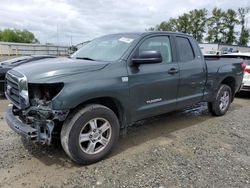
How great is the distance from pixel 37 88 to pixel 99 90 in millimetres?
804

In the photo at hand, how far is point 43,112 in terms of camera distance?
126 inches

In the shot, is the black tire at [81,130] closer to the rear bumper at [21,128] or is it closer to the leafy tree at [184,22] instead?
the rear bumper at [21,128]

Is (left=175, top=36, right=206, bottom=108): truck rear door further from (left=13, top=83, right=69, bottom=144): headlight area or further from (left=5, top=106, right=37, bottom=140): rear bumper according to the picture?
(left=5, top=106, right=37, bottom=140): rear bumper

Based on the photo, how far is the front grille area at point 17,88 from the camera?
10.8 ft

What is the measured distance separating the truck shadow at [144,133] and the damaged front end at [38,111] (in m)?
0.56

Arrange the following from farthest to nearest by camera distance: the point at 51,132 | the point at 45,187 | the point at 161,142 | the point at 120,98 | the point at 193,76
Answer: the point at 193,76 < the point at 161,142 < the point at 120,98 < the point at 51,132 < the point at 45,187

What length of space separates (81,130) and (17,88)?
106cm

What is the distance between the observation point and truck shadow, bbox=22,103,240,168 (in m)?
3.74

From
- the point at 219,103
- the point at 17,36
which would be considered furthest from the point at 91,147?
the point at 17,36

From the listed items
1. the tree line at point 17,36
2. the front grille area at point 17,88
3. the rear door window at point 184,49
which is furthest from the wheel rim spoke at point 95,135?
the tree line at point 17,36

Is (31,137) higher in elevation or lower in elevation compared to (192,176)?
higher

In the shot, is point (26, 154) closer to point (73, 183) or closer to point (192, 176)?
point (73, 183)

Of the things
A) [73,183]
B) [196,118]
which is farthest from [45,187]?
[196,118]

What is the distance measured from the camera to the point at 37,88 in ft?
10.8
